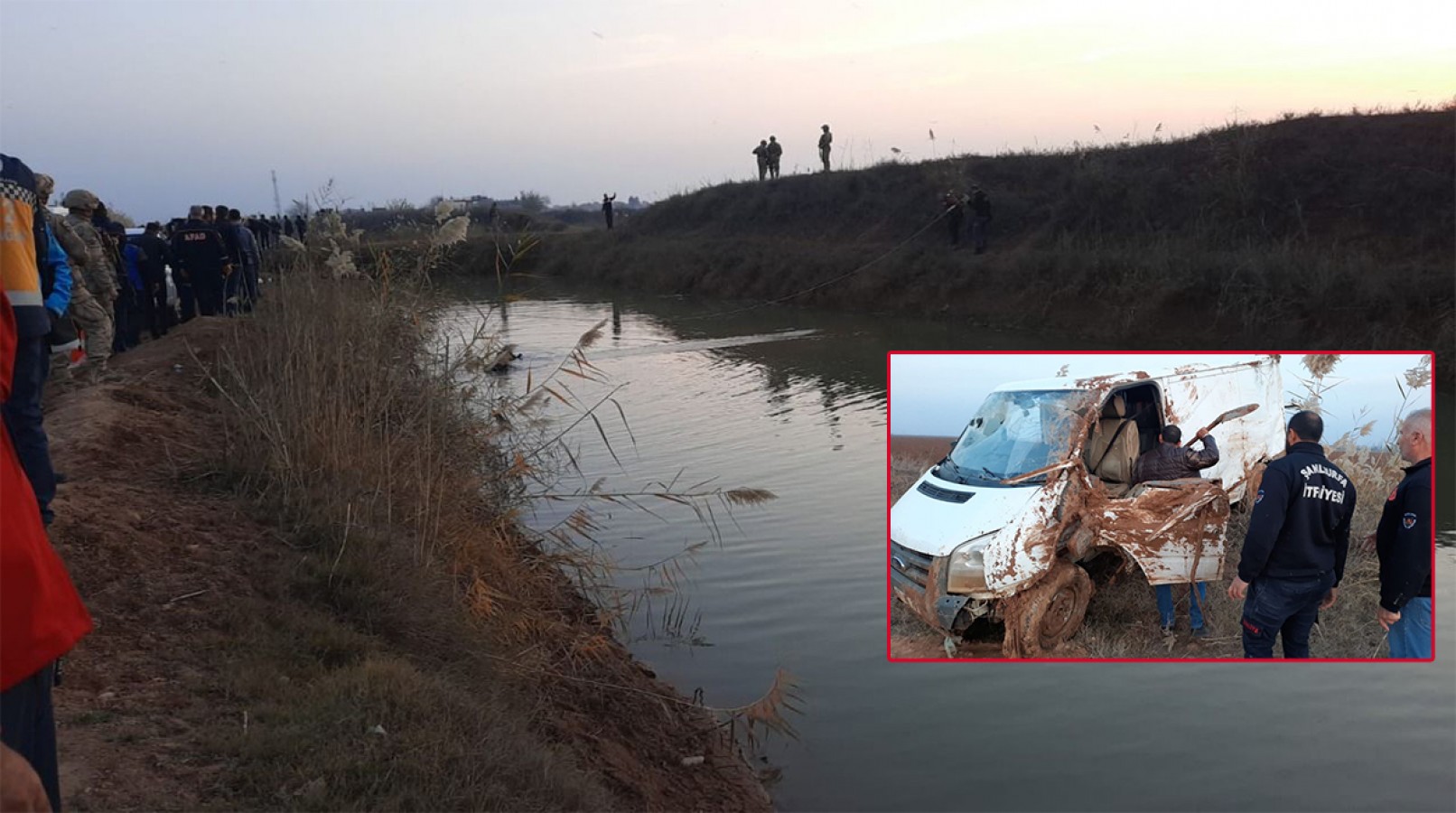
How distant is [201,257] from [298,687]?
1219 cm

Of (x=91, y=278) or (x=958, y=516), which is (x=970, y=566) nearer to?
(x=958, y=516)

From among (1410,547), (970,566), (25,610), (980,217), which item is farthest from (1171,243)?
(25,610)

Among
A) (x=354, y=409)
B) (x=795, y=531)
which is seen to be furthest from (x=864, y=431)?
(x=354, y=409)

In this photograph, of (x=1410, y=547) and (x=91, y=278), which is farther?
(x=91, y=278)

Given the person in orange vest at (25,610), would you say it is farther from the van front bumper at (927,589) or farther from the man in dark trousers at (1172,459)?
the man in dark trousers at (1172,459)

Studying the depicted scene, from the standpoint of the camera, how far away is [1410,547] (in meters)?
4.33

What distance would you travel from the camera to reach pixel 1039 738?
616 cm

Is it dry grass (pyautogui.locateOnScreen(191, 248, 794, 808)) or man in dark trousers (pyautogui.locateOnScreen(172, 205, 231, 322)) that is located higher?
man in dark trousers (pyautogui.locateOnScreen(172, 205, 231, 322))

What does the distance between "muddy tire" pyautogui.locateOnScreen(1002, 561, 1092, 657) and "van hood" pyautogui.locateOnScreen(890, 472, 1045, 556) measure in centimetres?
31

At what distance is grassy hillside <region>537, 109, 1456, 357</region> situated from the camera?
64.2 ft


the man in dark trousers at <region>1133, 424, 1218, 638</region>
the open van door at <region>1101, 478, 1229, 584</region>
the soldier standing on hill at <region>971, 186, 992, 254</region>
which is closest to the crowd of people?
the open van door at <region>1101, 478, 1229, 584</region>

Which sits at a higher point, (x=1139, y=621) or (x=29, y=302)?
(x=29, y=302)

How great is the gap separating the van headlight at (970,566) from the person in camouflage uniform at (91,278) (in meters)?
7.60

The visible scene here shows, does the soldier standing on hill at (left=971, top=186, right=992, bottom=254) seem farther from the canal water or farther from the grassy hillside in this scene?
the canal water
